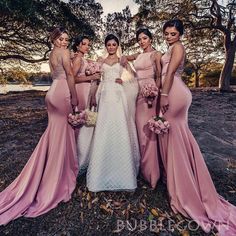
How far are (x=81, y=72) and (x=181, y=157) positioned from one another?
7.82 ft

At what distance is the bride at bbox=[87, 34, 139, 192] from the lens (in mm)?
4734

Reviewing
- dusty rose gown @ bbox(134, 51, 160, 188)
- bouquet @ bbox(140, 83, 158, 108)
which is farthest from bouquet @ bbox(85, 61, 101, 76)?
bouquet @ bbox(140, 83, 158, 108)

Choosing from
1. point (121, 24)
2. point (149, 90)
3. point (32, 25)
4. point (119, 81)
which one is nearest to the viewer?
point (149, 90)

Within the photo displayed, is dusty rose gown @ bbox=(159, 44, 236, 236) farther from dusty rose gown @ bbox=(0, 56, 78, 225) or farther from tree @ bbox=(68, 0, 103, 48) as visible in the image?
tree @ bbox=(68, 0, 103, 48)

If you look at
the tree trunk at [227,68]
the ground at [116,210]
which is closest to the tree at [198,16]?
the tree trunk at [227,68]

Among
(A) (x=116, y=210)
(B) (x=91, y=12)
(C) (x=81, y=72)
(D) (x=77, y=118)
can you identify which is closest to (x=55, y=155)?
(D) (x=77, y=118)

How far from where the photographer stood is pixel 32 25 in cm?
1277

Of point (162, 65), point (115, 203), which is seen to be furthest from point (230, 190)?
point (162, 65)

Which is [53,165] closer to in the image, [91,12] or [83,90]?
[83,90]

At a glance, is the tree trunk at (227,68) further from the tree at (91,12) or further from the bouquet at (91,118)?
the bouquet at (91,118)

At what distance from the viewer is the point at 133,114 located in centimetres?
509

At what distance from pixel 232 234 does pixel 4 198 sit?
3.69 meters

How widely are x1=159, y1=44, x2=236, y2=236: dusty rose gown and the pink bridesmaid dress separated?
150 centimetres

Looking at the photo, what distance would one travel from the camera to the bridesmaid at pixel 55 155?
15.3 feet
